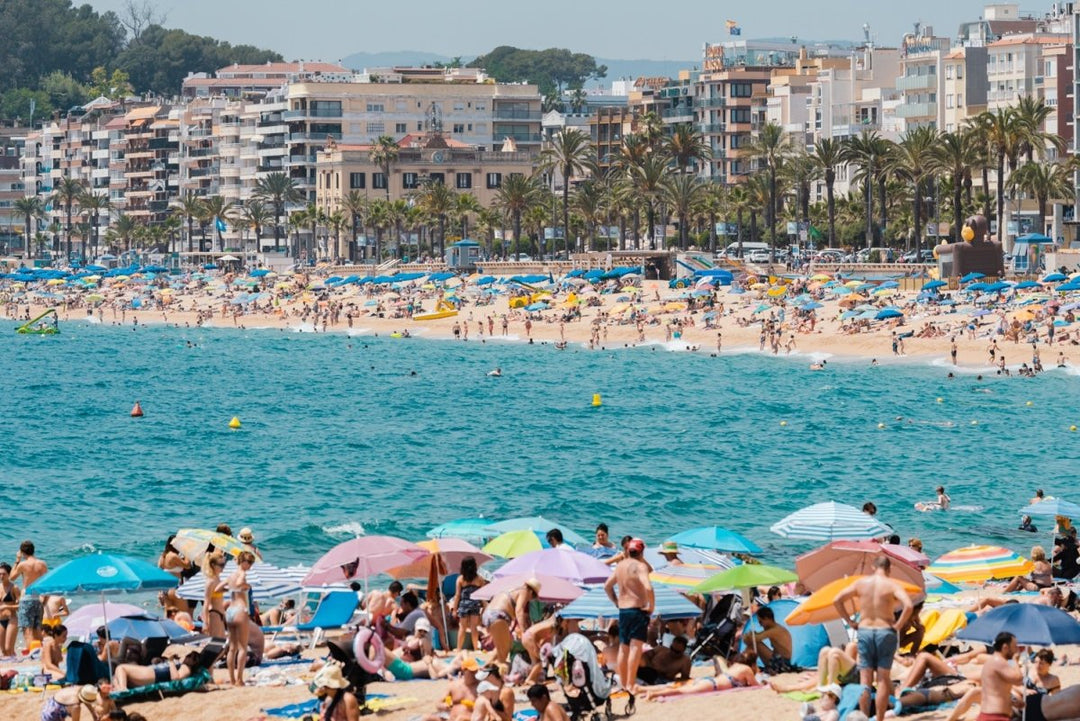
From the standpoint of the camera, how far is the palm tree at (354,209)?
14075 centimetres

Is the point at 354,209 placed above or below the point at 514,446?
above

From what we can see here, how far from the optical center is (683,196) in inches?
4451

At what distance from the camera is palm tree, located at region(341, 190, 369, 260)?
14075cm

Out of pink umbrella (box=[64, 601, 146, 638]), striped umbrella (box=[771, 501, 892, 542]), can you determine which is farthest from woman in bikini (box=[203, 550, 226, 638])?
striped umbrella (box=[771, 501, 892, 542])

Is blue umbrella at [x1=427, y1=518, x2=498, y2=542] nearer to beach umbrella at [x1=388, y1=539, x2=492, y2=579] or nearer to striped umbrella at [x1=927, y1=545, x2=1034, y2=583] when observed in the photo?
beach umbrella at [x1=388, y1=539, x2=492, y2=579]

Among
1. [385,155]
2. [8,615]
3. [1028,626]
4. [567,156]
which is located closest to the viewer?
[1028,626]

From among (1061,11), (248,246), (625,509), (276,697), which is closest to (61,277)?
(248,246)

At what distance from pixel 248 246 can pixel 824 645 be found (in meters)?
146

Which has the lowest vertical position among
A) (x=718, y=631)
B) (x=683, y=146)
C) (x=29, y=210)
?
(x=718, y=631)

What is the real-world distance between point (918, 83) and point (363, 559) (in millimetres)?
109323

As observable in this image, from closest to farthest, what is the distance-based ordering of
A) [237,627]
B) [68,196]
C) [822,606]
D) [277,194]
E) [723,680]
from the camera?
[822,606] < [723,680] < [237,627] < [277,194] < [68,196]

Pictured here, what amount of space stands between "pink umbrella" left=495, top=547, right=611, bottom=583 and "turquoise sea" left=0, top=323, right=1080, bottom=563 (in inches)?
404

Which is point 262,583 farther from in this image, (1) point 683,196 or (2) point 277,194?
(2) point 277,194

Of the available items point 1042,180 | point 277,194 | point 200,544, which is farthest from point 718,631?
point 277,194
